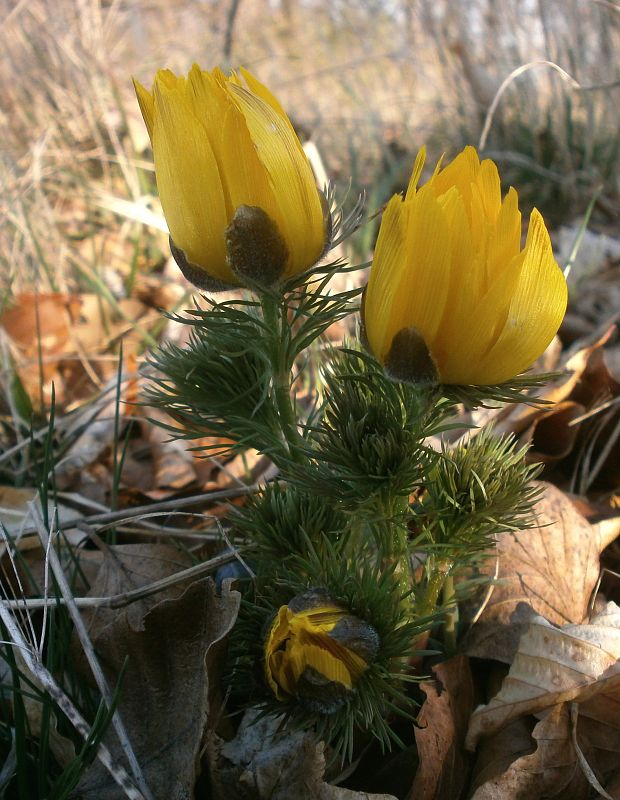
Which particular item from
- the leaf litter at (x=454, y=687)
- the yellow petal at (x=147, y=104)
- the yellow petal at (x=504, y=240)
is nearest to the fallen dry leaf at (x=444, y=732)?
the leaf litter at (x=454, y=687)

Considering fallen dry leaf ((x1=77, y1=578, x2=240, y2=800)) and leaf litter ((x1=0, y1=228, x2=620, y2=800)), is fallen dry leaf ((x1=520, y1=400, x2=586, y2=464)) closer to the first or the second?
leaf litter ((x1=0, y1=228, x2=620, y2=800))

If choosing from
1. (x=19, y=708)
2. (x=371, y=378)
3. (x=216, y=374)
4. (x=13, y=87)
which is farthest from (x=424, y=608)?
(x=13, y=87)

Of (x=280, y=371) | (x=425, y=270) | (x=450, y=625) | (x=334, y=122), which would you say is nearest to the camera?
(x=425, y=270)

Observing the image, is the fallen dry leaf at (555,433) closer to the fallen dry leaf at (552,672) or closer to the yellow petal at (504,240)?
the fallen dry leaf at (552,672)

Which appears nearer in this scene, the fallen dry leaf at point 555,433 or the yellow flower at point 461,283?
the yellow flower at point 461,283

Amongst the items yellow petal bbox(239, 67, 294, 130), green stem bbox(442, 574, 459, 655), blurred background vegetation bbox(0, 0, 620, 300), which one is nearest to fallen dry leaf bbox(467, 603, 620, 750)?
green stem bbox(442, 574, 459, 655)

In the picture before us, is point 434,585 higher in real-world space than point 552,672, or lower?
higher

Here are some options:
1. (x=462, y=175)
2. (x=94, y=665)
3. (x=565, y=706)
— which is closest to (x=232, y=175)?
(x=462, y=175)

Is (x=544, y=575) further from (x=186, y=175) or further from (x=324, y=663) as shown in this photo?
(x=186, y=175)
